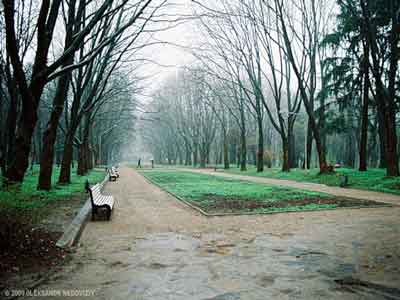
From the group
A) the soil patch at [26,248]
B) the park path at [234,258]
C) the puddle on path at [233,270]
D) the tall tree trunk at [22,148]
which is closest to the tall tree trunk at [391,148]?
the park path at [234,258]

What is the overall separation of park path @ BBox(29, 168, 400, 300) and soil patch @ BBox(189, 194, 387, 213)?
1.36 m

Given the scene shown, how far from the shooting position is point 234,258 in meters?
5.23

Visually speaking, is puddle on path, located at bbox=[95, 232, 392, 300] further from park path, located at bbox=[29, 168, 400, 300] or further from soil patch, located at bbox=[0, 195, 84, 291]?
soil patch, located at bbox=[0, 195, 84, 291]

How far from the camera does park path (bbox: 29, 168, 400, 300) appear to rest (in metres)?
3.96

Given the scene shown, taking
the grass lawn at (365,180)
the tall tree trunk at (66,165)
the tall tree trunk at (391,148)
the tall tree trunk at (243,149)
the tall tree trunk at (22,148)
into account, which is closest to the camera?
the tall tree trunk at (22,148)

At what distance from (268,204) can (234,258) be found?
6.16 metres

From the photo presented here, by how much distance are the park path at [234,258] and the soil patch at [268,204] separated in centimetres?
136

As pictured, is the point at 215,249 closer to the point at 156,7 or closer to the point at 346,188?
the point at 156,7

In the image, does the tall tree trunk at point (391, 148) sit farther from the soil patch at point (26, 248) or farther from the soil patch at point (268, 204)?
the soil patch at point (26, 248)

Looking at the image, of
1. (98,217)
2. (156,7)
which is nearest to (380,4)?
(156,7)

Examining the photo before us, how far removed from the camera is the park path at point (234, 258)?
396 centimetres

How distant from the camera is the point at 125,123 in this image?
50406 millimetres

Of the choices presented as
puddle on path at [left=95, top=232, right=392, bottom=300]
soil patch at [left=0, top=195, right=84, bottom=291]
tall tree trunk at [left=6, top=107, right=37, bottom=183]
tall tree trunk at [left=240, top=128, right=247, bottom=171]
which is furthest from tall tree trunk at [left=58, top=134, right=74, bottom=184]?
tall tree trunk at [left=240, top=128, right=247, bottom=171]

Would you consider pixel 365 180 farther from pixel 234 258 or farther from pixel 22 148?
pixel 22 148
